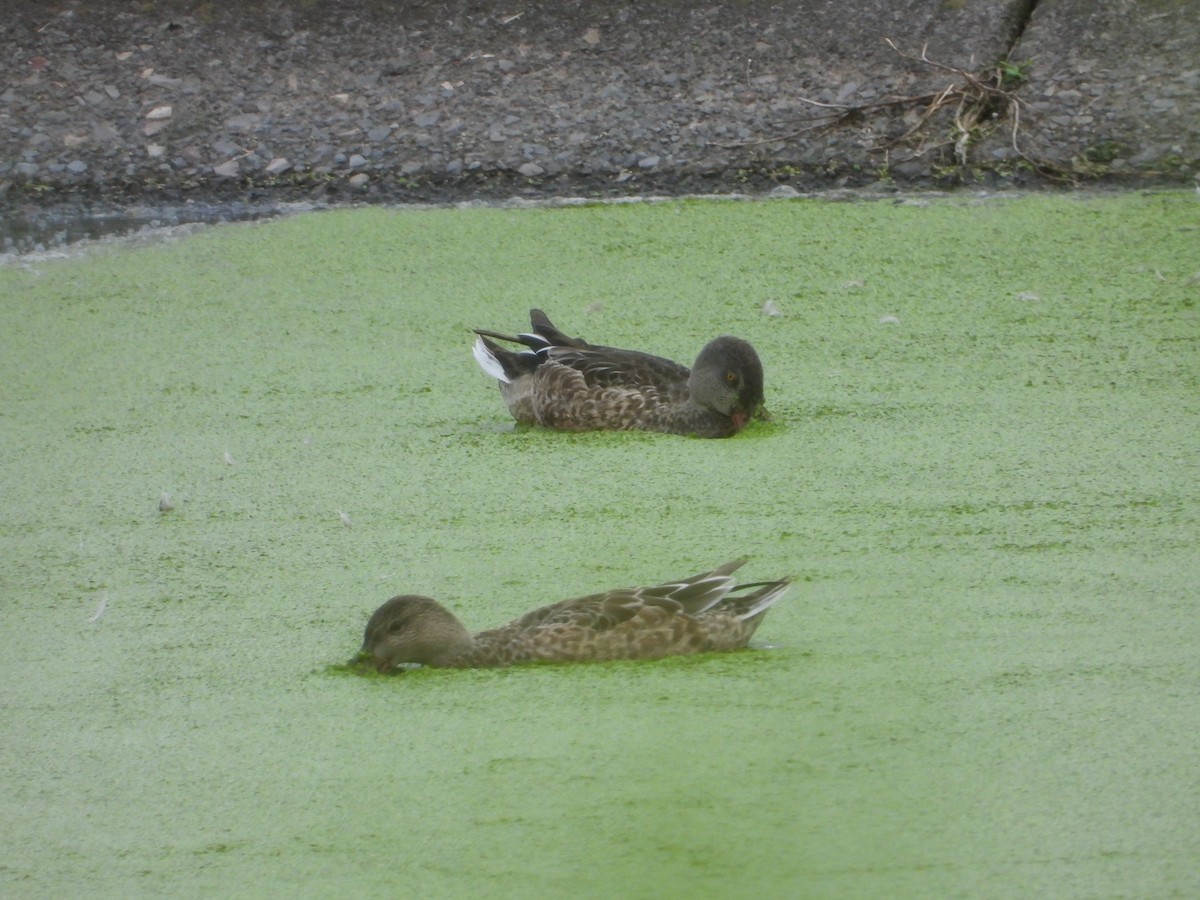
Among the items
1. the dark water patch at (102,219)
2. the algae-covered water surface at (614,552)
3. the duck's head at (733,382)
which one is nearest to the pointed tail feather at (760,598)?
the algae-covered water surface at (614,552)

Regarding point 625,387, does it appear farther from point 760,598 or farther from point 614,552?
point 760,598

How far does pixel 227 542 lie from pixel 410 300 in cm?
171

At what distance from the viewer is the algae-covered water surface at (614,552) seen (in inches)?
84.2

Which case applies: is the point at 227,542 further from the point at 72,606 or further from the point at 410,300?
the point at 410,300

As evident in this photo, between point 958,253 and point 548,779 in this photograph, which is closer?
point 548,779

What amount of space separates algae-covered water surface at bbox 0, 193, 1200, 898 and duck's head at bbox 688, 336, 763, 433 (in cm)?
8

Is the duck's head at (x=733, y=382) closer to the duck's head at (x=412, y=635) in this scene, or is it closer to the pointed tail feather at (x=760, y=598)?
the pointed tail feather at (x=760, y=598)

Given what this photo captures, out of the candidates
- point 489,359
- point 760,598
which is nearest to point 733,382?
point 489,359

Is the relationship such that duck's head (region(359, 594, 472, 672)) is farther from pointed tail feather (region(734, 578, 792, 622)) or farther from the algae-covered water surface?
pointed tail feather (region(734, 578, 792, 622))

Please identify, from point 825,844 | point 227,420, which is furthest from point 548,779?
point 227,420

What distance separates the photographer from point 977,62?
5.84 meters

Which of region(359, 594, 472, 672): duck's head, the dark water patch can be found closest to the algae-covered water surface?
region(359, 594, 472, 672): duck's head

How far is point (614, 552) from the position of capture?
3201 millimetres

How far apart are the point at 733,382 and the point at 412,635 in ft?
4.73
